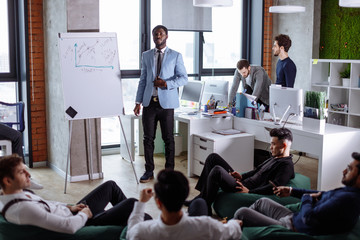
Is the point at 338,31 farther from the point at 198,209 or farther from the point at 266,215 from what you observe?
the point at 198,209

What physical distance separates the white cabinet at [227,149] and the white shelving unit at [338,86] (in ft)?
5.94

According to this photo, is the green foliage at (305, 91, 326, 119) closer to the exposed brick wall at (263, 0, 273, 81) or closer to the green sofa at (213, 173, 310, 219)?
the green sofa at (213, 173, 310, 219)

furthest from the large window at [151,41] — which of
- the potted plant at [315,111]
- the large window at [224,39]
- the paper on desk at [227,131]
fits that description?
the potted plant at [315,111]

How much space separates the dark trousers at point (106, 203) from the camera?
3.05m

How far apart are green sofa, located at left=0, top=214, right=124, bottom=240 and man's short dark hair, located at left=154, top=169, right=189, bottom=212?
0.68 metres

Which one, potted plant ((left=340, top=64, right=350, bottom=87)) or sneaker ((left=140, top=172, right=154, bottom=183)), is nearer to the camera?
sneaker ((left=140, top=172, right=154, bottom=183))

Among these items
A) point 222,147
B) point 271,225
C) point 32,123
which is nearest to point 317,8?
point 222,147

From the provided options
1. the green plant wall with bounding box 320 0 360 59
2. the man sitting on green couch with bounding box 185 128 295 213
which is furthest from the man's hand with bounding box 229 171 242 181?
the green plant wall with bounding box 320 0 360 59

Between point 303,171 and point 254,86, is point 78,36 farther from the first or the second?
point 303,171

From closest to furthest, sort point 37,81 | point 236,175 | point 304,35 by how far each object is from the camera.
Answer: point 236,175
point 37,81
point 304,35

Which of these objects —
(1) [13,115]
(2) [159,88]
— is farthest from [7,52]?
(2) [159,88]

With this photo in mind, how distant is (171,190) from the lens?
7.75 feet

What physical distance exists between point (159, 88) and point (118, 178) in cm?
122

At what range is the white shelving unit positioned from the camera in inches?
255
